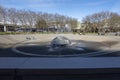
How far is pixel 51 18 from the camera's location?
79.7 meters

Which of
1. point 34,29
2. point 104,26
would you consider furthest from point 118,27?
point 34,29

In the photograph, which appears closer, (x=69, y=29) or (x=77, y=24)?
(x=69, y=29)
